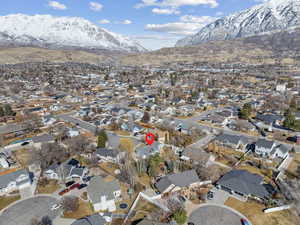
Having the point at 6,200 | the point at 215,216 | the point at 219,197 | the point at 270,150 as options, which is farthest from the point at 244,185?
the point at 6,200

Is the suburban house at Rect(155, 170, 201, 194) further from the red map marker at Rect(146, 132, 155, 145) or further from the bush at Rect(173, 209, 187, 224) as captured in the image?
the red map marker at Rect(146, 132, 155, 145)

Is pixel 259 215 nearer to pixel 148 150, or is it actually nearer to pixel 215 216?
pixel 215 216

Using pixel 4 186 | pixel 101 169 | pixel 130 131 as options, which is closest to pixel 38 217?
→ pixel 4 186

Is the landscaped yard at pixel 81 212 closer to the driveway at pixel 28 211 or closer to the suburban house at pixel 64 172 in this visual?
the driveway at pixel 28 211

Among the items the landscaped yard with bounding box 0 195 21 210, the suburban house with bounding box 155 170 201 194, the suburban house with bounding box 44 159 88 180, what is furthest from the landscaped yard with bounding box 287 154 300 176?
the landscaped yard with bounding box 0 195 21 210

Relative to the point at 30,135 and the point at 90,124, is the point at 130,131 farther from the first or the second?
the point at 30,135
